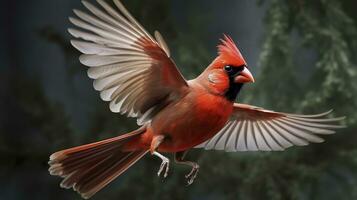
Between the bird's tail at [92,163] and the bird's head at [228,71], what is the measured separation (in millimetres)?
266

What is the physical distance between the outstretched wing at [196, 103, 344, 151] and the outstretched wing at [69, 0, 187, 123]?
0.43 m

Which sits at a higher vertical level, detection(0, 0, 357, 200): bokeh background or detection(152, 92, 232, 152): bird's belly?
detection(152, 92, 232, 152): bird's belly

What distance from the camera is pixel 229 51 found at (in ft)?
5.46

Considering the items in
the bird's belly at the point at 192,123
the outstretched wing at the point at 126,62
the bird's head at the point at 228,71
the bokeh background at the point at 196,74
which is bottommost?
the bokeh background at the point at 196,74

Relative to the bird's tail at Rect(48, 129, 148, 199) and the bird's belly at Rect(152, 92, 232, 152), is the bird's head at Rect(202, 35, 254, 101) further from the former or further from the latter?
the bird's tail at Rect(48, 129, 148, 199)


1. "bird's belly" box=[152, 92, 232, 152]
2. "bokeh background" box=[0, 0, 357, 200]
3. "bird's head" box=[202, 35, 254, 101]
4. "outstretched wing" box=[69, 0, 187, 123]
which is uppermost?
"outstretched wing" box=[69, 0, 187, 123]

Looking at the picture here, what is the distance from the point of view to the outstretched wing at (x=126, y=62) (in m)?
1.59

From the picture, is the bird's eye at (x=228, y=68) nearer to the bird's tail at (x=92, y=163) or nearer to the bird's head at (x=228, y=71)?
the bird's head at (x=228, y=71)

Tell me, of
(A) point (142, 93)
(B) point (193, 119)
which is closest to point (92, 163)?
(A) point (142, 93)

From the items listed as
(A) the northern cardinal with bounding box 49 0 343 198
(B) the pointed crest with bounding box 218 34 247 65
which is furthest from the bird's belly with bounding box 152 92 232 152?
(B) the pointed crest with bounding box 218 34 247 65

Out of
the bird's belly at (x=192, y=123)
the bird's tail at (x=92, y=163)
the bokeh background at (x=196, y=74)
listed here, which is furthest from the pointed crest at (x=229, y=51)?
the bokeh background at (x=196, y=74)

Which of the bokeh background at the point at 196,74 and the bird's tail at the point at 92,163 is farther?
the bokeh background at the point at 196,74

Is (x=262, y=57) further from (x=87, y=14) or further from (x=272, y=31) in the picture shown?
(x=87, y=14)

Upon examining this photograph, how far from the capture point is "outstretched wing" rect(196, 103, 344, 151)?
221 centimetres
